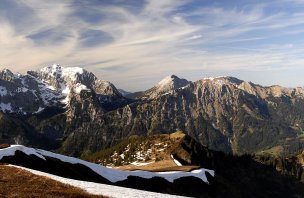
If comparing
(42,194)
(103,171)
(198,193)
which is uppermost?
(42,194)

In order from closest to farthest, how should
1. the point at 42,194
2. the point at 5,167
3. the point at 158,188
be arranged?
1. the point at 42,194
2. the point at 5,167
3. the point at 158,188

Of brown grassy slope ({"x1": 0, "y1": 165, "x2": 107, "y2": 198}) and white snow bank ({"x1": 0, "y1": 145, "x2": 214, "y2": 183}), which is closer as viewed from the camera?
brown grassy slope ({"x1": 0, "y1": 165, "x2": 107, "y2": 198})

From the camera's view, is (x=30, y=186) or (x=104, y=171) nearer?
(x=30, y=186)

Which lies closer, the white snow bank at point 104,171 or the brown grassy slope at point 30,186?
the brown grassy slope at point 30,186

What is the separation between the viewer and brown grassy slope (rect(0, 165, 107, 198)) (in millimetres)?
40475

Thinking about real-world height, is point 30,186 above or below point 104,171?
above

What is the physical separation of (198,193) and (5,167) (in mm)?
56007

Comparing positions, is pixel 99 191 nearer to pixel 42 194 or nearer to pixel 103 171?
pixel 42 194

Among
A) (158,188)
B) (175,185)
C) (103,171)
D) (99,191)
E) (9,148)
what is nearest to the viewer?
(99,191)

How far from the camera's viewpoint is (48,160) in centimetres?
7288

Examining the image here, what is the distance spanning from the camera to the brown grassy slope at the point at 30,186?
40475 mm

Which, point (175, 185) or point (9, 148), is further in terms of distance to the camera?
point (175, 185)

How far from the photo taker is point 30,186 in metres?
45.0

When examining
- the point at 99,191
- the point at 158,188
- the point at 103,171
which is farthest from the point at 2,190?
the point at 158,188
